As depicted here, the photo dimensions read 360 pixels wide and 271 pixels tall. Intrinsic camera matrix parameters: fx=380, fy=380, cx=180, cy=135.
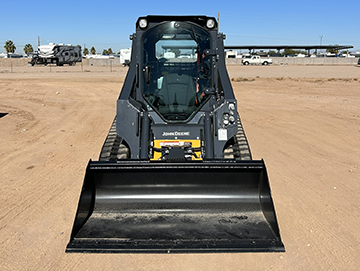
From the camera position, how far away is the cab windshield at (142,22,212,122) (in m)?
6.15

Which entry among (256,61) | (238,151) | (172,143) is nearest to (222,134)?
(238,151)

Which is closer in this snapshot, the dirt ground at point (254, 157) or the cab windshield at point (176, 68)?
the dirt ground at point (254, 157)

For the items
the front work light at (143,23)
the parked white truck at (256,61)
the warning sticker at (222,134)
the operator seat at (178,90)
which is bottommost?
the warning sticker at (222,134)

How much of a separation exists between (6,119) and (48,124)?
1699 mm

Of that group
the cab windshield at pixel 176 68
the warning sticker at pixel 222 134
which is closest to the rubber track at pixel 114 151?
the cab windshield at pixel 176 68

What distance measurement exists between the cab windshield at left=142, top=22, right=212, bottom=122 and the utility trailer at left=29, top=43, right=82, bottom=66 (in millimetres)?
48386

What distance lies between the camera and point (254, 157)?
7816 millimetres

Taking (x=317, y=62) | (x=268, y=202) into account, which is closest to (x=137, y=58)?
(x=268, y=202)

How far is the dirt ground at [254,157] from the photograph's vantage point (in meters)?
4.11

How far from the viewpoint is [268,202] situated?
429 cm

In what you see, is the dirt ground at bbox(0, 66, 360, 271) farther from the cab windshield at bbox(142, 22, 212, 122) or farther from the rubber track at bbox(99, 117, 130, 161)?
the cab windshield at bbox(142, 22, 212, 122)

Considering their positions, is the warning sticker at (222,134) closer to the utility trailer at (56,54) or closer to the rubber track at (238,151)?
the rubber track at (238,151)

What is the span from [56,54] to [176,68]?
48965 millimetres

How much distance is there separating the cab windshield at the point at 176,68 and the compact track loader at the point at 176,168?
2 centimetres
